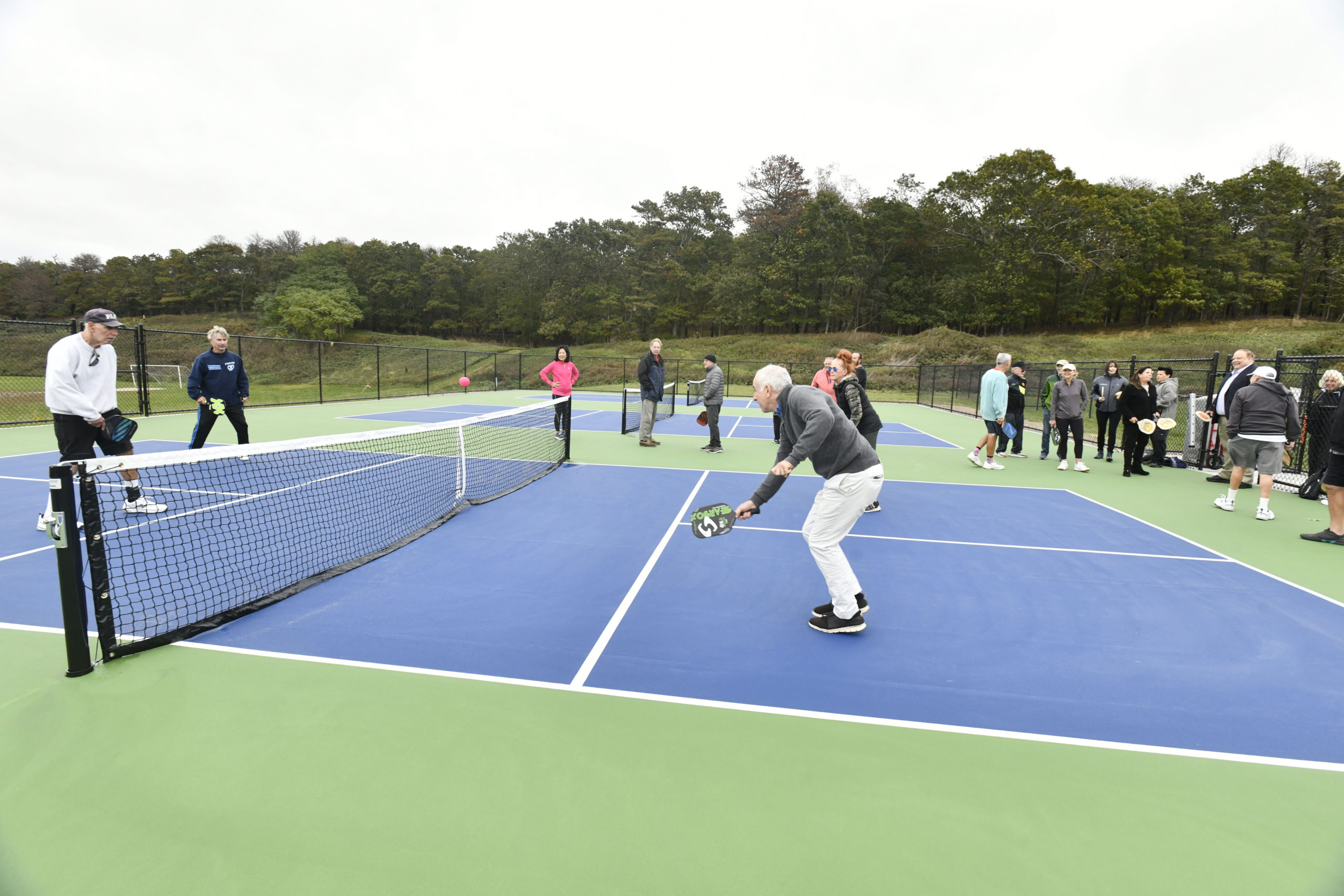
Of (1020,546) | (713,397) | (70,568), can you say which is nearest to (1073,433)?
(1020,546)

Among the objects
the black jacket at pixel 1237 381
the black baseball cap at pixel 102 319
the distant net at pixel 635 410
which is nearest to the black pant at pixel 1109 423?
the black jacket at pixel 1237 381

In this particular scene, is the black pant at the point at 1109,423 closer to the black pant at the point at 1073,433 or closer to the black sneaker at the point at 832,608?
the black pant at the point at 1073,433

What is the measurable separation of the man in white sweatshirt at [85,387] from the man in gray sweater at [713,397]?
816 cm

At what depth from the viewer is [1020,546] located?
20.9 ft

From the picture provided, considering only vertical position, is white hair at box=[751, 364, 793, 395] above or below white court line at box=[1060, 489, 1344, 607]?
above

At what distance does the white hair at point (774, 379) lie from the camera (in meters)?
4.00

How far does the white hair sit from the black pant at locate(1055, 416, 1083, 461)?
906 cm

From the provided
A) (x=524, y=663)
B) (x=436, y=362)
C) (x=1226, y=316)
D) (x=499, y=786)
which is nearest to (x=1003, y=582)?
(x=524, y=663)

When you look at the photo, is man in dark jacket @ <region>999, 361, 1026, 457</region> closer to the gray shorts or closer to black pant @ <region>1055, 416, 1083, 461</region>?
black pant @ <region>1055, 416, 1083, 461</region>

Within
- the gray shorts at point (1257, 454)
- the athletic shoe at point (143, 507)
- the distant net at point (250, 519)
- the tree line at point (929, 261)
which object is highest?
the tree line at point (929, 261)

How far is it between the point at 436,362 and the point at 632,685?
Result: 48891 mm

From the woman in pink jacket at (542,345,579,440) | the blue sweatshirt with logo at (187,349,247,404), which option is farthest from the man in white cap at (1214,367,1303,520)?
the blue sweatshirt with logo at (187,349,247,404)

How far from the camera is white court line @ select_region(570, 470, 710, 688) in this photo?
11.9 ft

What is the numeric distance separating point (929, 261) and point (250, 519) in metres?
66.1
